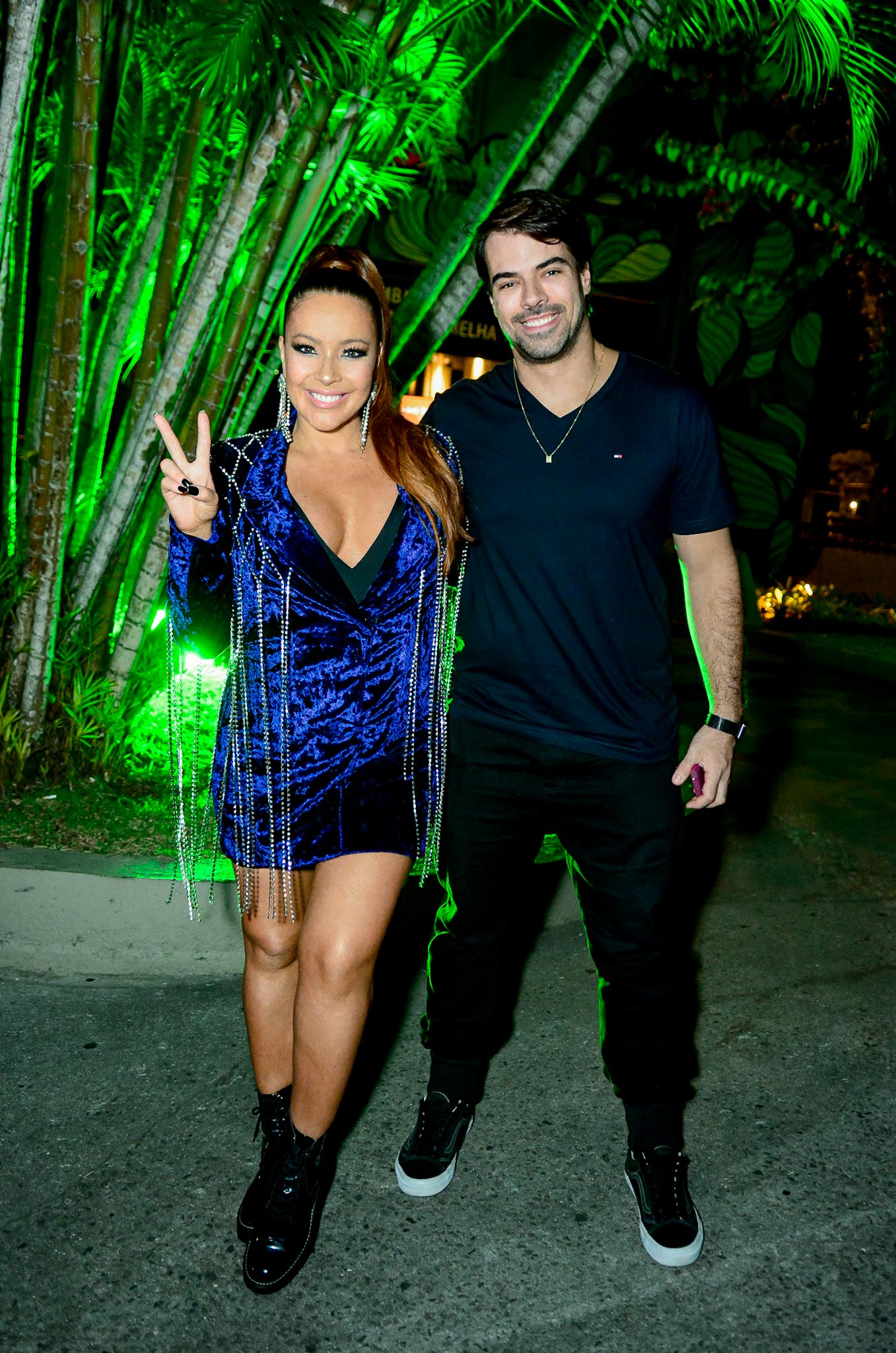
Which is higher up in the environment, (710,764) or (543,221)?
(543,221)

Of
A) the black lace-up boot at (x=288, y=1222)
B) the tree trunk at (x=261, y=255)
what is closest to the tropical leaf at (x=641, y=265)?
the tree trunk at (x=261, y=255)

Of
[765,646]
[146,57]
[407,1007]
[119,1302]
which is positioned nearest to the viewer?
[119,1302]

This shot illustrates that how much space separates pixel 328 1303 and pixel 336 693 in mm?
1209

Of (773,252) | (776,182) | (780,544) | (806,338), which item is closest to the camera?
(776,182)

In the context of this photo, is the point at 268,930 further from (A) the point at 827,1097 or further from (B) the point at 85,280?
(B) the point at 85,280

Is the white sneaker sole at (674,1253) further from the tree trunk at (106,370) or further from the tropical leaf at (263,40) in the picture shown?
the tree trunk at (106,370)

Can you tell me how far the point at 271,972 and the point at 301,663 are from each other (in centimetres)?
69

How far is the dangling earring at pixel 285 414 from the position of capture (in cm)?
230

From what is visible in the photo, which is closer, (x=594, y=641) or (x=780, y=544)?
(x=594, y=641)

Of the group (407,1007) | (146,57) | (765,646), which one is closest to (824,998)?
(407,1007)

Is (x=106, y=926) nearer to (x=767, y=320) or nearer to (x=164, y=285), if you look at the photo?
(x=164, y=285)

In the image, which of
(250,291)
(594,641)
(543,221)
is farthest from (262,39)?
(594,641)

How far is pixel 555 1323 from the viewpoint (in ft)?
7.07

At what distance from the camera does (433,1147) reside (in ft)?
8.44
